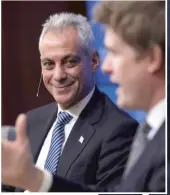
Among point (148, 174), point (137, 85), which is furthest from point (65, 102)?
point (148, 174)

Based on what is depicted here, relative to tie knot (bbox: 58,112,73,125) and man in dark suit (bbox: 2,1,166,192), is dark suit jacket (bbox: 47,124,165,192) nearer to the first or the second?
man in dark suit (bbox: 2,1,166,192)

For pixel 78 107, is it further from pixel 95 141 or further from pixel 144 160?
pixel 144 160

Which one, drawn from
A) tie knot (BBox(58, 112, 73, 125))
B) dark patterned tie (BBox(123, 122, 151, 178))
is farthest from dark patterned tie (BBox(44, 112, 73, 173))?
dark patterned tie (BBox(123, 122, 151, 178))

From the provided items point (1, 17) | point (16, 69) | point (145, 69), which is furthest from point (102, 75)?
point (1, 17)

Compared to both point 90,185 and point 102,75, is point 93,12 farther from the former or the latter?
point 90,185

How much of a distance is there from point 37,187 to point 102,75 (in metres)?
0.45

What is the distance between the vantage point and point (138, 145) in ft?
4.76

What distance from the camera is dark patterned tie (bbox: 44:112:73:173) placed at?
155 cm

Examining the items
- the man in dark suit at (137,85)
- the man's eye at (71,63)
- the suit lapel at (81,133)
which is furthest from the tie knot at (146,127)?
the man's eye at (71,63)

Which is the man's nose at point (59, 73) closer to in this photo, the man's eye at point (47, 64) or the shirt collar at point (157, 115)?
the man's eye at point (47, 64)

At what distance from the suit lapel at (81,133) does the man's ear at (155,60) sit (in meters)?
0.23

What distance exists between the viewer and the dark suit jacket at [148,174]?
53.6 inches

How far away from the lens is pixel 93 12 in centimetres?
148

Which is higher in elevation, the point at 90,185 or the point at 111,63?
the point at 111,63
